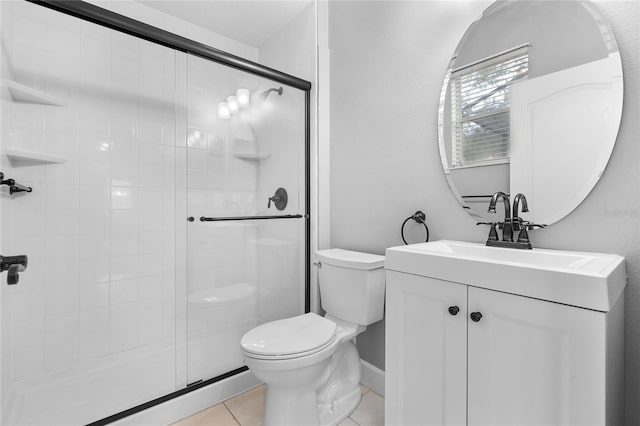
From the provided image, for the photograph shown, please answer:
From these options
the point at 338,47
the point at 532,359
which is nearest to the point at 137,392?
the point at 532,359

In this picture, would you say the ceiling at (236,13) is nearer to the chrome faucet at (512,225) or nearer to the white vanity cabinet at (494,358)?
the chrome faucet at (512,225)

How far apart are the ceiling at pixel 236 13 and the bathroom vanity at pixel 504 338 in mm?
1975

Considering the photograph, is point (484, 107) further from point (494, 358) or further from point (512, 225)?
point (494, 358)

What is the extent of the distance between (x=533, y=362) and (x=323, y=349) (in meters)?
0.80

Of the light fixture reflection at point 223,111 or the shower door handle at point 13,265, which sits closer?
the shower door handle at point 13,265

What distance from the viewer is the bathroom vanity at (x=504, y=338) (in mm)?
736

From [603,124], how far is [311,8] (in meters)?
1.85

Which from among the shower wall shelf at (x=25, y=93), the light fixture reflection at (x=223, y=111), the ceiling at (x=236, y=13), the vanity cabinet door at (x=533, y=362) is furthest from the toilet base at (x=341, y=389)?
the ceiling at (x=236, y=13)

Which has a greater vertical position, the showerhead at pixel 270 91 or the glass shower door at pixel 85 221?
the showerhead at pixel 270 91

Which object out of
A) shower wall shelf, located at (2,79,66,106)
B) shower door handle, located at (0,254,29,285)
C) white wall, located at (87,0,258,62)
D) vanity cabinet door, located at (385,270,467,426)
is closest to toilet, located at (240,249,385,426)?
vanity cabinet door, located at (385,270,467,426)

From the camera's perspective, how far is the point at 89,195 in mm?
1927

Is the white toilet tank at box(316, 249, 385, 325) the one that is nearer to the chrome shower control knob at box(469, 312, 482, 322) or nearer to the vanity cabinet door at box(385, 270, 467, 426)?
the vanity cabinet door at box(385, 270, 467, 426)

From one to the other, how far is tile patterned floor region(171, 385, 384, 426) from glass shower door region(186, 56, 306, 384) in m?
0.17

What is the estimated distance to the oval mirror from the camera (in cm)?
103
